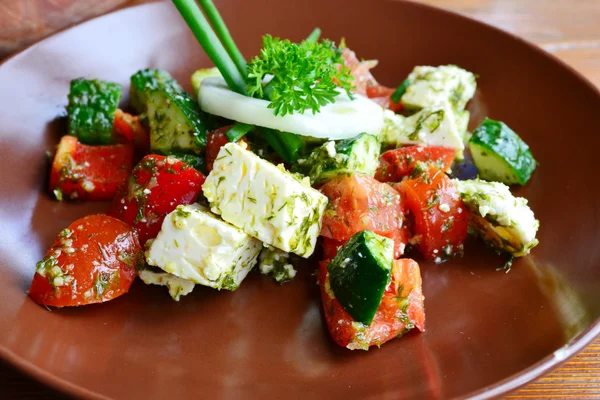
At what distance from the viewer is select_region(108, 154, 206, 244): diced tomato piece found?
7.83 feet

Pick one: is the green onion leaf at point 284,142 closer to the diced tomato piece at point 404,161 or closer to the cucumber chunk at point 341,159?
the cucumber chunk at point 341,159

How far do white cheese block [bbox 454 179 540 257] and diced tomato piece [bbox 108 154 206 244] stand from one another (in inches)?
42.9

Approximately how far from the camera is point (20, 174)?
264cm

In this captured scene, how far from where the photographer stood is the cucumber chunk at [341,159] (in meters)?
2.38

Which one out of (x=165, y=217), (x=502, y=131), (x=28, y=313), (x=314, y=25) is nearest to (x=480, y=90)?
(x=502, y=131)

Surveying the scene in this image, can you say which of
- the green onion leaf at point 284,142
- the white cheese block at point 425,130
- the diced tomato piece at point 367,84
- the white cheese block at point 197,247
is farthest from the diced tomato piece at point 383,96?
the white cheese block at point 197,247

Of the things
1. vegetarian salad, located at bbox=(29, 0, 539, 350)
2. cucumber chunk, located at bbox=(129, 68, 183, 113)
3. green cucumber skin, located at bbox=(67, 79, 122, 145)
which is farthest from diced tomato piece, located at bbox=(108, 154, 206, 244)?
cucumber chunk, located at bbox=(129, 68, 183, 113)

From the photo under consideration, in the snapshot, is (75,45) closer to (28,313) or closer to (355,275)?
(28,313)

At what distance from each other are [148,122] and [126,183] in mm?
442

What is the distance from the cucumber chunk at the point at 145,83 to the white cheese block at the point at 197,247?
992mm

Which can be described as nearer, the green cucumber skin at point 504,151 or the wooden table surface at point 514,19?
the green cucumber skin at point 504,151

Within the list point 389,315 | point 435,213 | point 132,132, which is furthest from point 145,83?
point 389,315

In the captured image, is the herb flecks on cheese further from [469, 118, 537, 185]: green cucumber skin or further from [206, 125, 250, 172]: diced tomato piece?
[469, 118, 537, 185]: green cucumber skin

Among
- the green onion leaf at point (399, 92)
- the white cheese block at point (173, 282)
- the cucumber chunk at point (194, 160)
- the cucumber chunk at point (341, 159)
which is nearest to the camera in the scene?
the white cheese block at point (173, 282)
